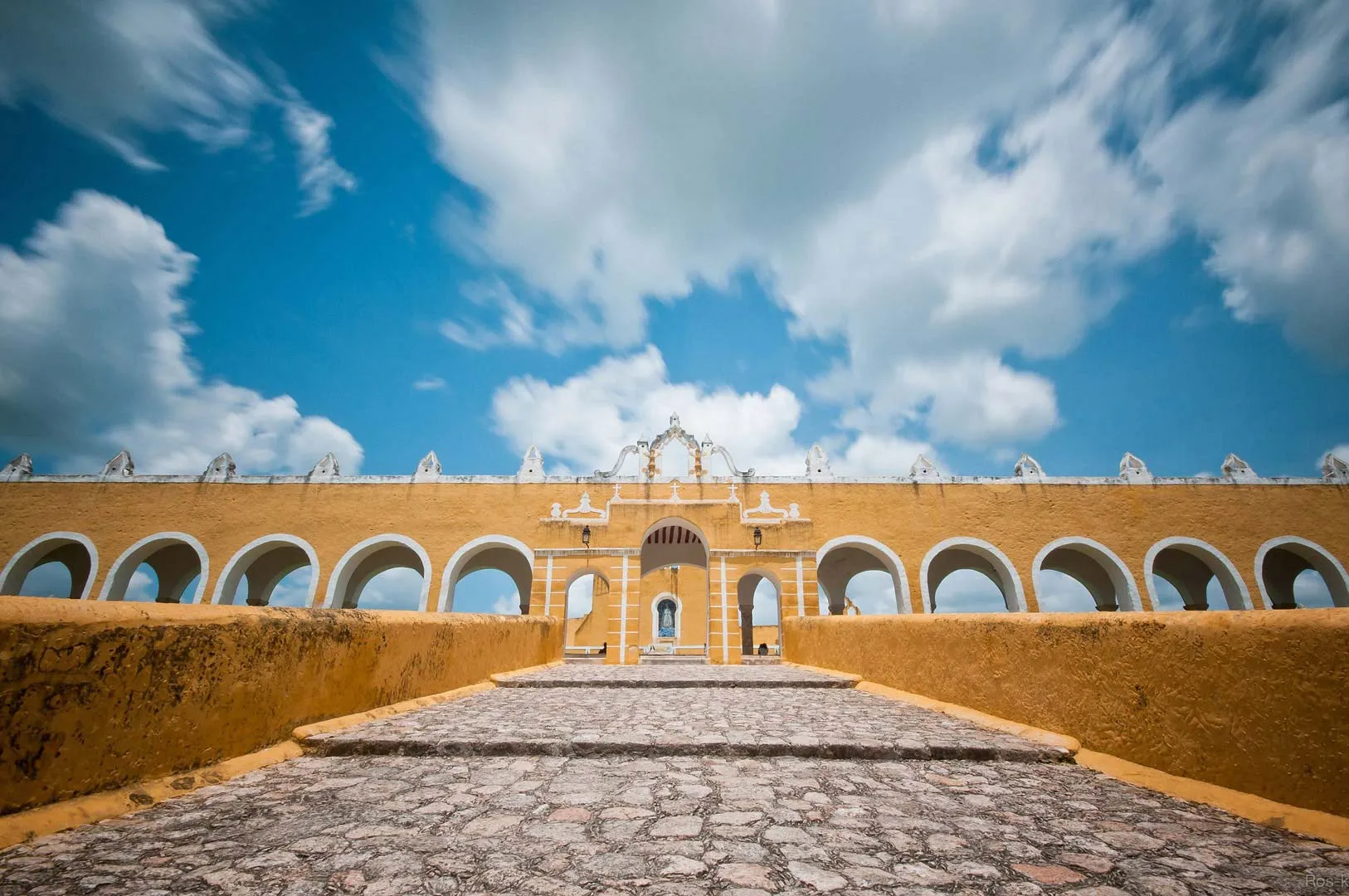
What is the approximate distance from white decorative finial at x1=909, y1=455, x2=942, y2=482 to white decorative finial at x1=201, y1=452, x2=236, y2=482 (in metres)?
17.3

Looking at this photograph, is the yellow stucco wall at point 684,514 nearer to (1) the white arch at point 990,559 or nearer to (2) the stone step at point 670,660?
(1) the white arch at point 990,559

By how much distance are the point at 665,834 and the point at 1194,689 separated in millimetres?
2460

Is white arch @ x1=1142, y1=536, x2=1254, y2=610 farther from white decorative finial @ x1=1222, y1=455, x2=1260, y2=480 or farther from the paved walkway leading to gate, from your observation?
the paved walkway leading to gate

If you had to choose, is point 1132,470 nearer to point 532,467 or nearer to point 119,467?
point 532,467

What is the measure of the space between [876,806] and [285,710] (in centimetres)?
315

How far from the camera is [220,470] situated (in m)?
14.4

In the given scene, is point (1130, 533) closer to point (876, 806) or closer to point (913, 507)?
point (913, 507)

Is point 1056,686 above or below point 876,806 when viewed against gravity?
above

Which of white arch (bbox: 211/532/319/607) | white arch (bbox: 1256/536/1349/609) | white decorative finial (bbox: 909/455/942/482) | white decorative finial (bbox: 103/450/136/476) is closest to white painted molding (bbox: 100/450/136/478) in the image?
white decorative finial (bbox: 103/450/136/476)

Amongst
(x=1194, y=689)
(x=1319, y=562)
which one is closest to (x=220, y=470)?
(x=1194, y=689)

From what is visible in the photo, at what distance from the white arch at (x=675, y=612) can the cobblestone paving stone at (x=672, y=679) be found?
38.6ft

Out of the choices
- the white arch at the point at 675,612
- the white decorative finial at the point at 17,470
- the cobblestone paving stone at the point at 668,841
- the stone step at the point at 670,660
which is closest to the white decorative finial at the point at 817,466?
the stone step at the point at 670,660

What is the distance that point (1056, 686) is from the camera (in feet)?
11.6

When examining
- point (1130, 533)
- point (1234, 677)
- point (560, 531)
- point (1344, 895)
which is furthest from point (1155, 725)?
point (1130, 533)
